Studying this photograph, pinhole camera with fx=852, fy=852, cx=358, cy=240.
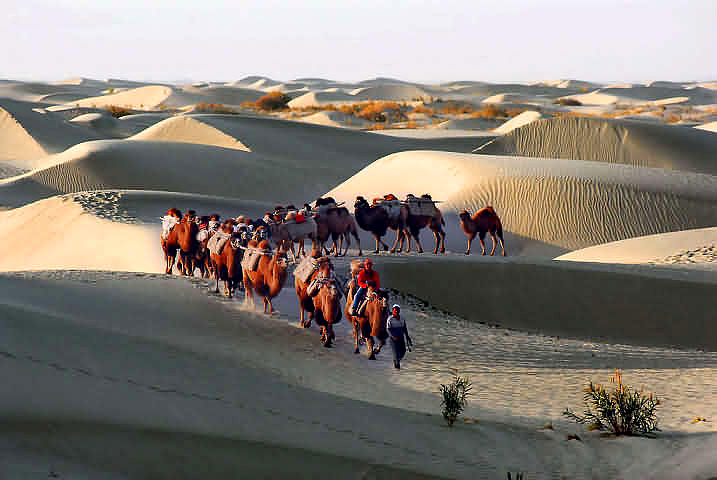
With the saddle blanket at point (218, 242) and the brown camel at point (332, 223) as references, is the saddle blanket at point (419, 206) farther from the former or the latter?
the saddle blanket at point (218, 242)

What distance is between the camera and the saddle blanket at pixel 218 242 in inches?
474

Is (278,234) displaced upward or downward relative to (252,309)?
upward

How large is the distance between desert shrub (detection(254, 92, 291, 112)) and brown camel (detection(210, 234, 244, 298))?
61793 millimetres

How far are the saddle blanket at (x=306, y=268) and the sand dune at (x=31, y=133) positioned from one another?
33886mm

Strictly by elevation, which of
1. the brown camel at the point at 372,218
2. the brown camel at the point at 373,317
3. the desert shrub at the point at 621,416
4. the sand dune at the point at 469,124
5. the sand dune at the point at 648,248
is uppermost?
the brown camel at the point at 372,218

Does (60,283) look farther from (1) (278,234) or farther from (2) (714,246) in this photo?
(2) (714,246)

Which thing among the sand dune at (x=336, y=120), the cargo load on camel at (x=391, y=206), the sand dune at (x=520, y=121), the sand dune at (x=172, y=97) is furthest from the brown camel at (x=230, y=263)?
the sand dune at (x=172, y=97)

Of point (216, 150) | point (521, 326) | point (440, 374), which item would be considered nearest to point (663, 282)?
point (521, 326)

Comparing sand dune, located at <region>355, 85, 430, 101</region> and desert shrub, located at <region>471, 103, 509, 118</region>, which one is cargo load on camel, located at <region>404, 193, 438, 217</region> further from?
sand dune, located at <region>355, 85, 430, 101</region>

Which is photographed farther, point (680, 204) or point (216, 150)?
point (216, 150)

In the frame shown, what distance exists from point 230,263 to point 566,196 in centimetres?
1455

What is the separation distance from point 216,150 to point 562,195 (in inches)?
642

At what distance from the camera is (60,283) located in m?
12.0

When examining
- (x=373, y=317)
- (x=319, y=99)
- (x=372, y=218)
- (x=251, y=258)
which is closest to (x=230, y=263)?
(x=251, y=258)
